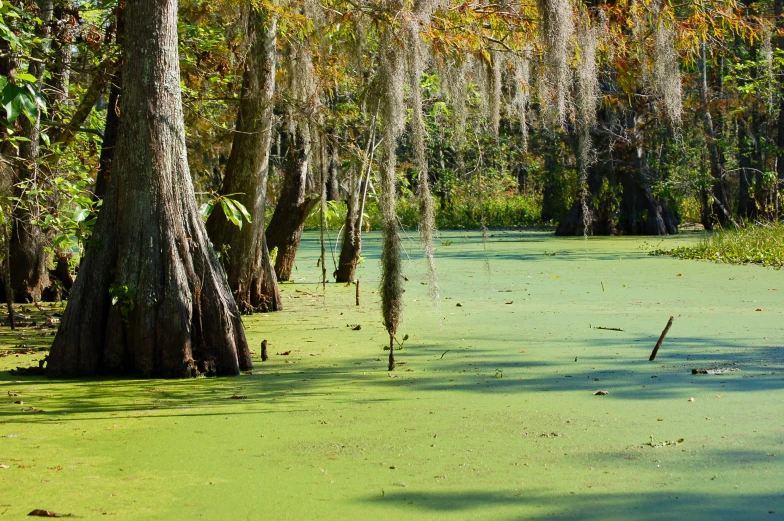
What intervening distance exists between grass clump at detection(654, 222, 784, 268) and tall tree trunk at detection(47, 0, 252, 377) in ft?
27.9

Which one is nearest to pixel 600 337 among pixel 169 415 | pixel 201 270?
pixel 201 270

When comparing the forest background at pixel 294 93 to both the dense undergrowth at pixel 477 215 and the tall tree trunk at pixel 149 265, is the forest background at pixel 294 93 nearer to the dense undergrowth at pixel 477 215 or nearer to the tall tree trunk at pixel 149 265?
the tall tree trunk at pixel 149 265

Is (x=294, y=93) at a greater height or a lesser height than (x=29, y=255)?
greater

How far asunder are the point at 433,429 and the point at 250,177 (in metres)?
4.48

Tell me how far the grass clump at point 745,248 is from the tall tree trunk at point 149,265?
8513 millimetres

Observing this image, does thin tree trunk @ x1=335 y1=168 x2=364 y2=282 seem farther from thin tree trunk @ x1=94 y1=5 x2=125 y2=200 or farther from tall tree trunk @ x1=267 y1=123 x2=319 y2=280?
thin tree trunk @ x1=94 y1=5 x2=125 y2=200

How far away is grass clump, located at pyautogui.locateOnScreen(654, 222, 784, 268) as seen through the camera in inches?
507

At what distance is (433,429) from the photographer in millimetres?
4430

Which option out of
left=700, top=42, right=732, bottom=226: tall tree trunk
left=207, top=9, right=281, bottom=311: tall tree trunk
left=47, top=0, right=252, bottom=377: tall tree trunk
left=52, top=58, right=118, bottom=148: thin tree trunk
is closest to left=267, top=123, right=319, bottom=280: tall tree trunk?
left=207, top=9, right=281, bottom=311: tall tree trunk

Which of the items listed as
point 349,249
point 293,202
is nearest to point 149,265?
point 293,202

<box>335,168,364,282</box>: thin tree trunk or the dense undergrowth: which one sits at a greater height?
the dense undergrowth

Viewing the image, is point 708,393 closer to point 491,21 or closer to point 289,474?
point 289,474

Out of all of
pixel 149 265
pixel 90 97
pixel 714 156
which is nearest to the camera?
pixel 149 265

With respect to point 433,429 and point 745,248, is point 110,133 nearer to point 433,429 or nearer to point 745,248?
point 433,429
